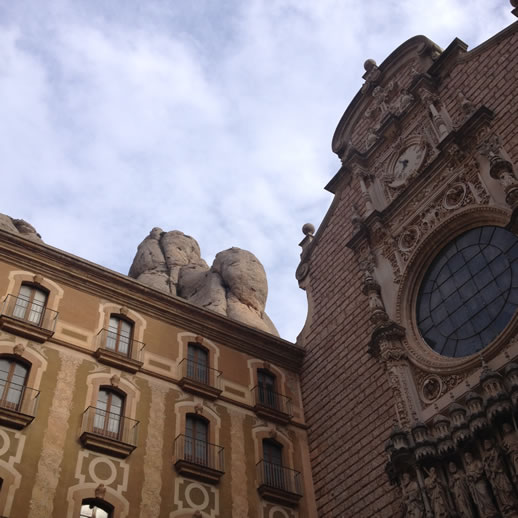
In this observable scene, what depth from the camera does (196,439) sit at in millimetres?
18062

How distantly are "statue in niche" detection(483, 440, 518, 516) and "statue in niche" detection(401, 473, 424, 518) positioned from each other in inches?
68.6

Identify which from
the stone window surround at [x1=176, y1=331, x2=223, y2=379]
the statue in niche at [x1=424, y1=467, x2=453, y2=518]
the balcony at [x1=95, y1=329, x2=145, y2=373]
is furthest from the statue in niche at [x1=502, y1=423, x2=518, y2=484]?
the balcony at [x1=95, y1=329, x2=145, y2=373]

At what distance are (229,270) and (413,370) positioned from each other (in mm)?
12522

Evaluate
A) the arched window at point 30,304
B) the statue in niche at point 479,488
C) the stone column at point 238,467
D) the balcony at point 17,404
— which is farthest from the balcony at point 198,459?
the statue in niche at point 479,488

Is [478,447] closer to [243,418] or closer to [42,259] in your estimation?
[243,418]

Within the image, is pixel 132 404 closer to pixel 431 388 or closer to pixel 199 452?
pixel 199 452

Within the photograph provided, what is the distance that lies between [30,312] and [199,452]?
575cm

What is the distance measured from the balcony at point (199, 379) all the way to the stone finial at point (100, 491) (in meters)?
4.17

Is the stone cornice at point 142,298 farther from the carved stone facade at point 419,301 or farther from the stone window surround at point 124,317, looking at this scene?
the carved stone facade at point 419,301

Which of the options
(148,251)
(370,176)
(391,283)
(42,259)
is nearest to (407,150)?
(370,176)

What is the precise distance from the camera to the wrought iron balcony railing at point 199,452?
17297 mm

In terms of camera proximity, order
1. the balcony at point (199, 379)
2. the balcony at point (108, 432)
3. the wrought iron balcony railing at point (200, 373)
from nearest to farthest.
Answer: the balcony at point (108, 432) → the balcony at point (199, 379) → the wrought iron balcony railing at point (200, 373)

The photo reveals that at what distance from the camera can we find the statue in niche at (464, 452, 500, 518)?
13170 millimetres

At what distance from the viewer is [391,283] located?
1984 centimetres
